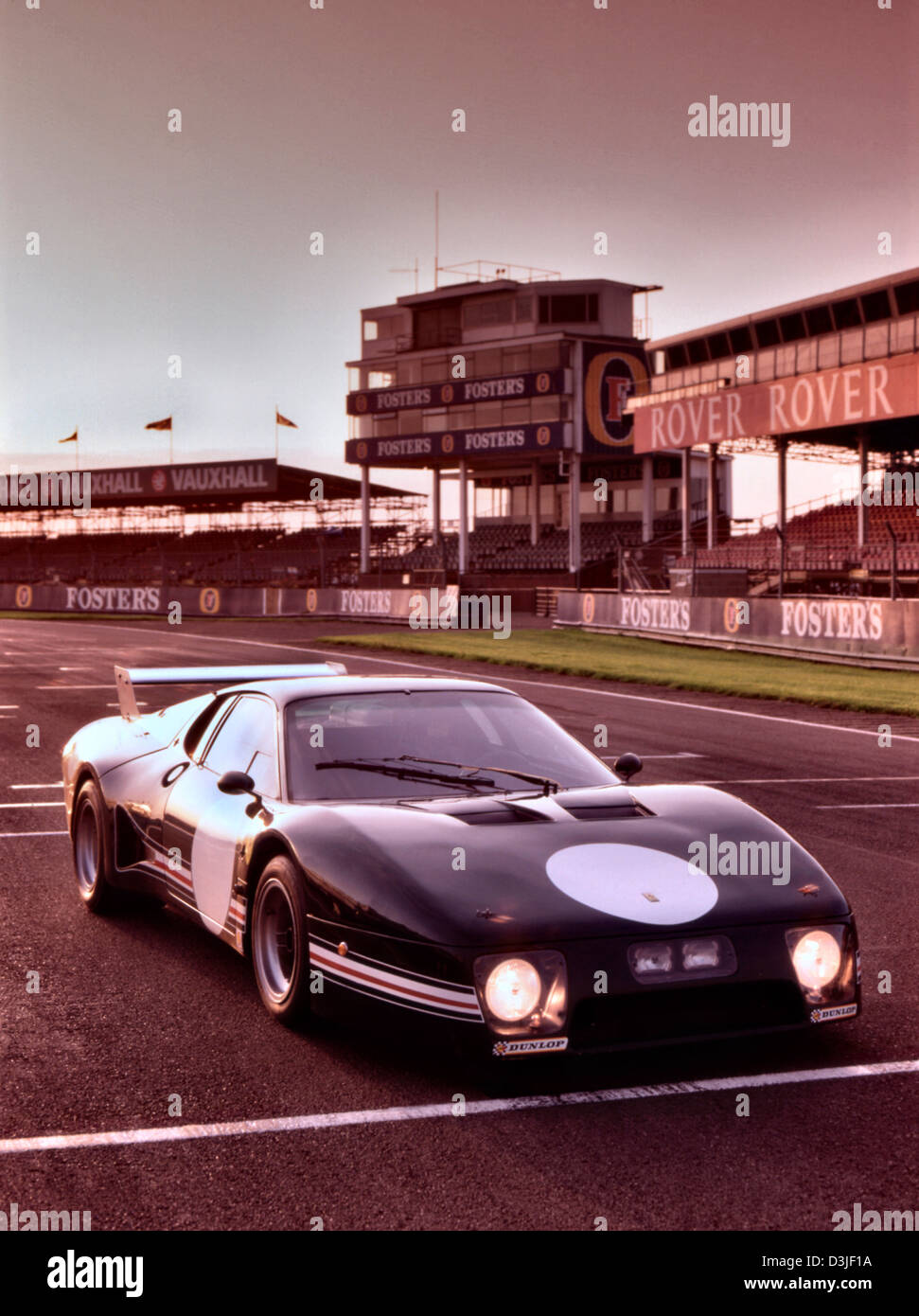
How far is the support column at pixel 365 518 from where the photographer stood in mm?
69625

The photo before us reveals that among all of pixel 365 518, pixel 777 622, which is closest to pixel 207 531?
pixel 365 518

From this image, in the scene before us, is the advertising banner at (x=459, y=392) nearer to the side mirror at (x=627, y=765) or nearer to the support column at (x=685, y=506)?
the support column at (x=685, y=506)

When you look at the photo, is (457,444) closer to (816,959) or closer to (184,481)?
(184,481)

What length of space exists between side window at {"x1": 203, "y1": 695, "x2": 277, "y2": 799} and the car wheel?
0.48 metres

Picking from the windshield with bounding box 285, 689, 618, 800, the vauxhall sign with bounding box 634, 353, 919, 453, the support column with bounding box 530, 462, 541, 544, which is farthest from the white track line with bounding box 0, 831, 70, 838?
the support column with bounding box 530, 462, 541, 544

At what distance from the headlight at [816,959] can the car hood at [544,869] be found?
0.24ft

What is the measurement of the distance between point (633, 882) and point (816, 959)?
2.09 ft

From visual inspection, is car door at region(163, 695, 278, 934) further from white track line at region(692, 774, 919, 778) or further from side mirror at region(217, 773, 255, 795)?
white track line at region(692, 774, 919, 778)

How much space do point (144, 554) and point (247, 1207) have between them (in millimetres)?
74038

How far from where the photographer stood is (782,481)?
49.3 metres

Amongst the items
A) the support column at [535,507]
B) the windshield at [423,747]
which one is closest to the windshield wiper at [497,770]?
the windshield at [423,747]

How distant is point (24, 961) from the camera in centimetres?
596

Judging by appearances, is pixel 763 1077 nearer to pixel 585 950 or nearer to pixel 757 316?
pixel 585 950

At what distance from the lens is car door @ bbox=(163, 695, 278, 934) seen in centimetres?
536
